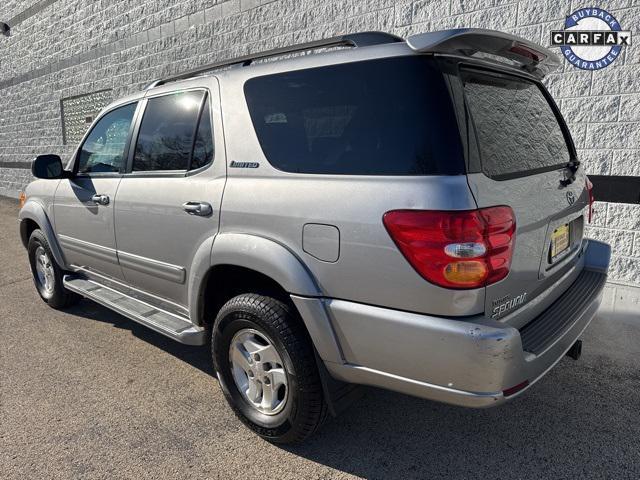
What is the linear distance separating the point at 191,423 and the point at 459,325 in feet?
5.83

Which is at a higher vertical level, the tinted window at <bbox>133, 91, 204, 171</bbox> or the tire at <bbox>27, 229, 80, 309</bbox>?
the tinted window at <bbox>133, 91, 204, 171</bbox>

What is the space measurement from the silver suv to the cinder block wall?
1.67m

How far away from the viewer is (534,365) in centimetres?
217

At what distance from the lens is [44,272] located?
4992 mm

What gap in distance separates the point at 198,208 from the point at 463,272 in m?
1.56

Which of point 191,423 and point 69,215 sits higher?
point 69,215

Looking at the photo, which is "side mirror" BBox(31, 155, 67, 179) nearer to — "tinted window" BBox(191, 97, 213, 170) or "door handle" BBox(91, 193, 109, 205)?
"door handle" BBox(91, 193, 109, 205)

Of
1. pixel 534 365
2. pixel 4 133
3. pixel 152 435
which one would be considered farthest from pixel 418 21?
pixel 4 133

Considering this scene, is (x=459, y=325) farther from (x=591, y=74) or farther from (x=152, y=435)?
(x=591, y=74)

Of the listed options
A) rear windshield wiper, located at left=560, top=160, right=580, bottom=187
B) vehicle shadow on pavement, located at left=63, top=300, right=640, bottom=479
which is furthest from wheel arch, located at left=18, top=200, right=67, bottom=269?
rear windshield wiper, located at left=560, top=160, right=580, bottom=187

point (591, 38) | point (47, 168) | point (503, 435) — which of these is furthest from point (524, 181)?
point (47, 168)

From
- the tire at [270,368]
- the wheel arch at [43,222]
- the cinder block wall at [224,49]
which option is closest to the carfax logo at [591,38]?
the cinder block wall at [224,49]

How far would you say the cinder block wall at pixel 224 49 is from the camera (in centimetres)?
453

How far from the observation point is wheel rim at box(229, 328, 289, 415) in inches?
103
